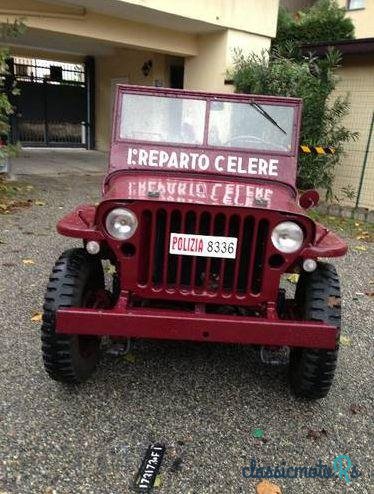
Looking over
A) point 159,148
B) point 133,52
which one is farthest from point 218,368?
point 133,52

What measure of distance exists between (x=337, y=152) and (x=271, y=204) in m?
6.69

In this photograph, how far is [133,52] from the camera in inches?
547

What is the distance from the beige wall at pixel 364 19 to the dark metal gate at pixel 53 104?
10.8m

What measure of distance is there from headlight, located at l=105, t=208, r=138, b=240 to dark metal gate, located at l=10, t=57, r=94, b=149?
12.7 meters

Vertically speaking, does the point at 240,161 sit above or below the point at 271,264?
above

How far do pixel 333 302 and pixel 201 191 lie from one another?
1024 millimetres

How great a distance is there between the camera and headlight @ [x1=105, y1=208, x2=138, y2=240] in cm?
269

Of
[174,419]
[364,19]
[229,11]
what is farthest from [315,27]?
[174,419]

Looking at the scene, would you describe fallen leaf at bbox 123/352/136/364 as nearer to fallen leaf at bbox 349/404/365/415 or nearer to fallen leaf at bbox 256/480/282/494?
fallen leaf at bbox 256/480/282/494

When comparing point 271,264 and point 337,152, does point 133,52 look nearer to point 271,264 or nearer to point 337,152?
point 337,152


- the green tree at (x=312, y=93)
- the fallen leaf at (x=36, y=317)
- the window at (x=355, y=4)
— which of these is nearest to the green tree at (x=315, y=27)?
the window at (x=355, y=4)

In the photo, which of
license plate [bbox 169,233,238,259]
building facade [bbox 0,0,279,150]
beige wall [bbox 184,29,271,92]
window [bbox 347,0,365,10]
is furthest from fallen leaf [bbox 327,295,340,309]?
window [bbox 347,0,365,10]

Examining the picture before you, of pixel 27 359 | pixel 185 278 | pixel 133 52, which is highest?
pixel 133 52

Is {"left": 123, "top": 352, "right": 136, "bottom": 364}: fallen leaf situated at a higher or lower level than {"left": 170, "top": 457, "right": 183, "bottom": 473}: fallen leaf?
higher
